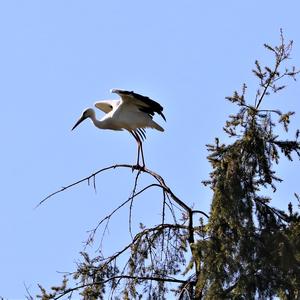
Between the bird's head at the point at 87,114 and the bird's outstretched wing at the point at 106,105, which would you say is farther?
the bird's outstretched wing at the point at 106,105

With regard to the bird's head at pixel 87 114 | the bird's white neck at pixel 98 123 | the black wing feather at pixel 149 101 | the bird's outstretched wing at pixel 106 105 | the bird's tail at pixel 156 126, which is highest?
the bird's outstretched wing at pixel 106 105

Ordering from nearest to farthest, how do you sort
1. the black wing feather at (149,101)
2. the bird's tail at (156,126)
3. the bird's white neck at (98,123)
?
the black wing feather at (149,101), the bird's tail at (156,126), the bird's white neck at (98,123)

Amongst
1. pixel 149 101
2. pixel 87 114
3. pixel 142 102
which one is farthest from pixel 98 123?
pixel 149 101

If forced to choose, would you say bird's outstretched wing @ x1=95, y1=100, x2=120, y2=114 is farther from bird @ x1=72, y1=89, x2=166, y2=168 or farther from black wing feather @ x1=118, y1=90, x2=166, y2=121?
black wing feather @ x1=118, y1=90, x2=166, y2=121

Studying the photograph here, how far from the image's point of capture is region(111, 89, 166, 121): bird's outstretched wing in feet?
44.6

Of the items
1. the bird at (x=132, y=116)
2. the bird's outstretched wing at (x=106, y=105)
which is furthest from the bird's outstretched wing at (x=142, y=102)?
the bird's outstretched wing at (x=106, y=105)

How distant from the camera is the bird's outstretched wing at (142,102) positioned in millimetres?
13602

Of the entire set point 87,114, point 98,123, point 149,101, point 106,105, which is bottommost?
point 149,101

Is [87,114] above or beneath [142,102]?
above

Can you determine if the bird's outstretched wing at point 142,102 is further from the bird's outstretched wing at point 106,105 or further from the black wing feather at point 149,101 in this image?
the bird's outstretched wing at point 106,105

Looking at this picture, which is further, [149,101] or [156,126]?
[156,126]

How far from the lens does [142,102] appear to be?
14.0 metres

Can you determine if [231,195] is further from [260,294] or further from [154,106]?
[154,106]

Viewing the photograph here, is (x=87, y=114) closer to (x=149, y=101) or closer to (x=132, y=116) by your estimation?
(x=132, y=116)
